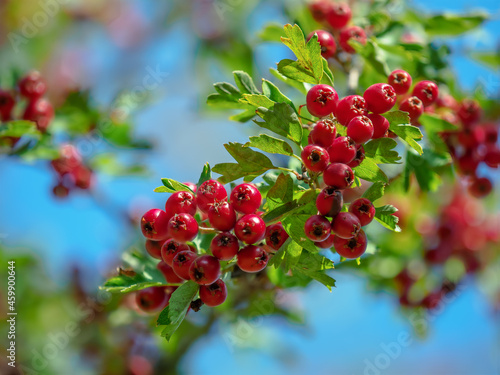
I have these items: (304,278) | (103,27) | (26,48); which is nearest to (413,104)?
(304,278)

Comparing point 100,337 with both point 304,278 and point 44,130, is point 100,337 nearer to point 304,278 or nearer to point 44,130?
point 44,130

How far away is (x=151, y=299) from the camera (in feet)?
6.67

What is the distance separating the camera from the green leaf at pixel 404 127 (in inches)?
65.6

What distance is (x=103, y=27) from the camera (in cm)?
581

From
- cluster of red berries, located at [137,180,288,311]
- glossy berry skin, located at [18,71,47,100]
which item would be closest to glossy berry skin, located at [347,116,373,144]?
cluster of red berries, located at [137,180,288,311]

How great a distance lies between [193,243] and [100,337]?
2.02 metres

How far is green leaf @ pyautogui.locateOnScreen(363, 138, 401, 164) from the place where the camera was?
1.65 meters

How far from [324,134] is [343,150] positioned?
0.33 feet

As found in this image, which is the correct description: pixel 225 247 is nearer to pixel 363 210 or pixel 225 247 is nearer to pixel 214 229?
pixel 214 229

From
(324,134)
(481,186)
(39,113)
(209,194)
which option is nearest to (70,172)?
(39,113)

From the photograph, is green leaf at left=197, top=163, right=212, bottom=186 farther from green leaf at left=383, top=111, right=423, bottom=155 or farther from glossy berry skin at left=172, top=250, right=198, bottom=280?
green leaf at left=383, top=111, right=423, bottom=155

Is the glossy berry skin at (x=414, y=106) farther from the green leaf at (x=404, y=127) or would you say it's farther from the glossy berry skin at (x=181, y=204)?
the glossy berry skin at (x=181, y=204)

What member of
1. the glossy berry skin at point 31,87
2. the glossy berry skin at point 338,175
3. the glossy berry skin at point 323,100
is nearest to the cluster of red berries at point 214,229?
the glossy berry skin at point 338,175

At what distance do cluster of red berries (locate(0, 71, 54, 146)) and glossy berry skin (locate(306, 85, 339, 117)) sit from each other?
1.64 metres
